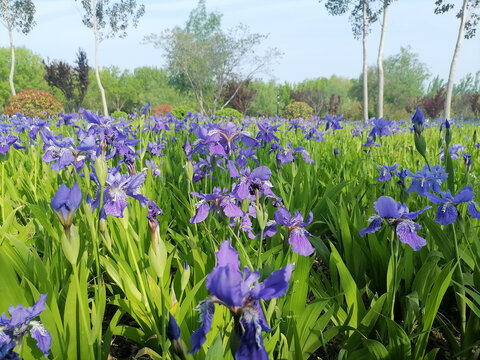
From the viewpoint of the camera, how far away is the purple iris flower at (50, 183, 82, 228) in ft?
3.05

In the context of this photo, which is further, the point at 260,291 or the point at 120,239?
the point at 120,239

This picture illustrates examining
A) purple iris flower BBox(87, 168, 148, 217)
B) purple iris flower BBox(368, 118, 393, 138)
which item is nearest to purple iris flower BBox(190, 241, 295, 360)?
purple iris flower BBox(87, 168, 148, 217)

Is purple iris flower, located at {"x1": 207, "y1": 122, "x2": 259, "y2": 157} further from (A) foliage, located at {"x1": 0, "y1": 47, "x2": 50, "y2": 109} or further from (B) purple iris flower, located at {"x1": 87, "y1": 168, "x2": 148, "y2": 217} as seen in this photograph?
(A) foliage, located at {"x1": 0, "y1": 47, "x2": 50, "y2": 109}

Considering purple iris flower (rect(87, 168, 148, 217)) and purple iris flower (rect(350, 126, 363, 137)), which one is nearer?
purple iris flower (rect(87, 168, 148, 217))

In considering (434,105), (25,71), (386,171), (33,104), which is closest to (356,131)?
(386,171)

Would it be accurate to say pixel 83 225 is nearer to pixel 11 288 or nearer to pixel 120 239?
pixel 120 239

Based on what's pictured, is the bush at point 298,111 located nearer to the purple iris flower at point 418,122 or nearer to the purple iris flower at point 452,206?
the purple iris flower at point 418,122

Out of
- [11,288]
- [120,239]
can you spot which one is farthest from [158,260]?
[120,239]

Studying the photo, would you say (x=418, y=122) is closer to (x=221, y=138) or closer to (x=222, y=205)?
(x=221, y=138)

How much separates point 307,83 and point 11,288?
73139 mm

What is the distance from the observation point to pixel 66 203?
94cm

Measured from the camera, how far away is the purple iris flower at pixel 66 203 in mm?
929

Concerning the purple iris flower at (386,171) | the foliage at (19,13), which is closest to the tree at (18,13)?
the foliage at (19,13)

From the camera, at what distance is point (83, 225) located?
176cm
